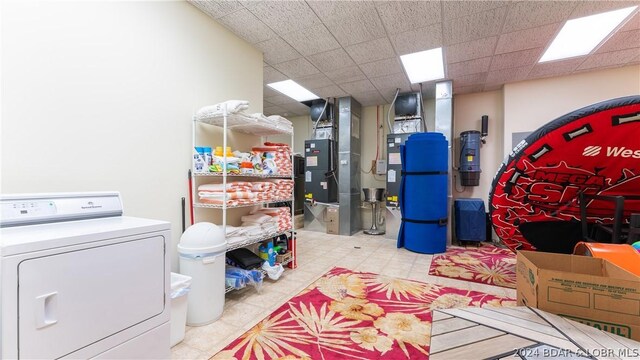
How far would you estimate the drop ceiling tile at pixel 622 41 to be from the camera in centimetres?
295

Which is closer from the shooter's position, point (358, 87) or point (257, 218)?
point (257, 218)

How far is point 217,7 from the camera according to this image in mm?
2488

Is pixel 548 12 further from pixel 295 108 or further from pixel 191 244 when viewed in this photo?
pixel 295 108

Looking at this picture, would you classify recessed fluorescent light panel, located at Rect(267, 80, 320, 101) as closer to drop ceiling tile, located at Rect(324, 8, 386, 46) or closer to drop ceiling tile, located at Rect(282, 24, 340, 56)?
drop ceiling tile, located at Rect(282, 24, 340, 56)

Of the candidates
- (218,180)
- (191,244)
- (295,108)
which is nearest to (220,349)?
(191,244)

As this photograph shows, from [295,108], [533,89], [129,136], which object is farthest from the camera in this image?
[295,108]

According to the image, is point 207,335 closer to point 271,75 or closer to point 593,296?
point 593,296

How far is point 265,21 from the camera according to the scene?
2.72 metres

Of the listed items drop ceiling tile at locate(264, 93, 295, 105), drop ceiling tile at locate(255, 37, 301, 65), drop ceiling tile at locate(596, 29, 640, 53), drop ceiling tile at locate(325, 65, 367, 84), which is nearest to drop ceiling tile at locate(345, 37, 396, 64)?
drop ceiling tile at locate(325, 65, 367, 84)

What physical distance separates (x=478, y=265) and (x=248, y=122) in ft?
11.1

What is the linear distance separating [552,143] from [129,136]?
10.5ft

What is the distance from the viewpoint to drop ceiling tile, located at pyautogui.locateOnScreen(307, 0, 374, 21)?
2.46 metres

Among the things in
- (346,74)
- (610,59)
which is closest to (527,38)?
(610,59)

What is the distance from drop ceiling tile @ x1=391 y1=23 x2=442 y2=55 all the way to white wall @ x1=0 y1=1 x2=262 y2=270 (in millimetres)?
2114
